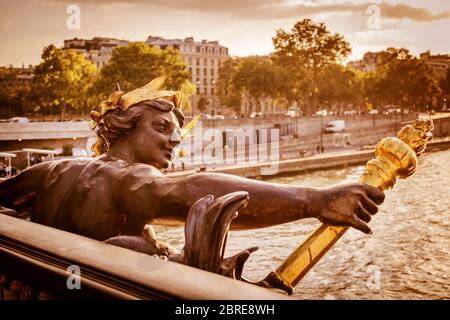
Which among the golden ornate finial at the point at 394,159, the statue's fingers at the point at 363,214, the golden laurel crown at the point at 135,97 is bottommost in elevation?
the statue's fingers at the point at 363,214

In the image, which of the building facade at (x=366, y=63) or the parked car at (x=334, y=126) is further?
the building facade at (x=366, y=63)

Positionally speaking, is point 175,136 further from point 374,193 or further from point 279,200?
point 374,193

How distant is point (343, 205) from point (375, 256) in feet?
21.2

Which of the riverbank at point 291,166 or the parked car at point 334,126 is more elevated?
the parked car at point 334,126

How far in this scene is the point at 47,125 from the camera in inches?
1594

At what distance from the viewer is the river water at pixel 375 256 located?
6.64 meters

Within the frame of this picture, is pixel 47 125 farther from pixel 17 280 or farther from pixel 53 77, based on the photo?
pixel 17 280

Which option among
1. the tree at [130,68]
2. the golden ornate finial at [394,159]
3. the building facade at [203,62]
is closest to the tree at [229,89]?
the tree at [130,68]

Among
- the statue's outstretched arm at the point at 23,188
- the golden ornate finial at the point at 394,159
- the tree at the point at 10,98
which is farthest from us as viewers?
the tree at the point at 10,98

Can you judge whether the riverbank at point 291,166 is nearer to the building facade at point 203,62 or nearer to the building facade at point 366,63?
the building facade at point 203,62

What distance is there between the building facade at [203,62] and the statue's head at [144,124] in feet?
305

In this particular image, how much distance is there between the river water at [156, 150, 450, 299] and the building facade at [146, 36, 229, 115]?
85.8 m

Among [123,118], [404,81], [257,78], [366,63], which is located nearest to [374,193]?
[123,118]

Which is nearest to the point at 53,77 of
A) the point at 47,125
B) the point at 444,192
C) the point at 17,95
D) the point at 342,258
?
the point at 17,95
